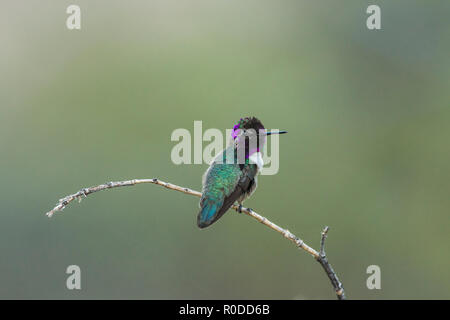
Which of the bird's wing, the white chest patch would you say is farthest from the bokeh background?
the bird's wing

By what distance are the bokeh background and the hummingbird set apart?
14.2 feet

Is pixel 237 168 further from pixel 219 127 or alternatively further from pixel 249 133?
pixel 219 127

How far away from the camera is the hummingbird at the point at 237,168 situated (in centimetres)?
421

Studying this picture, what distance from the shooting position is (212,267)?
32.1ft

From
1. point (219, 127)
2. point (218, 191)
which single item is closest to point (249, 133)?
point (218, 191)

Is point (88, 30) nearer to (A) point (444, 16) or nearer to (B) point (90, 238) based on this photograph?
(B) point (90, 238)

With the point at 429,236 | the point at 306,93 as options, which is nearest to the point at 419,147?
the point at 429,236

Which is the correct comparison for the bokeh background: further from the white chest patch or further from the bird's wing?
the bird's wing

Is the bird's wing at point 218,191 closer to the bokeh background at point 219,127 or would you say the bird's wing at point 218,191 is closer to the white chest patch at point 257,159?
the white chest patch at point 257,159

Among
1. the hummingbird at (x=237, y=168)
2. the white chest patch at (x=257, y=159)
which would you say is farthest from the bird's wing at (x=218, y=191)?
the white chest patch at (x=257, y=159)

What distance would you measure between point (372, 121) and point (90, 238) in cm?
624

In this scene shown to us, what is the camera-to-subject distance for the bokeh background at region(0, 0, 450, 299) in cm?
945

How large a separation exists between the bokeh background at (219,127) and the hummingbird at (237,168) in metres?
4.32

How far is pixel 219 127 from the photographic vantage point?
9742 millimetres
